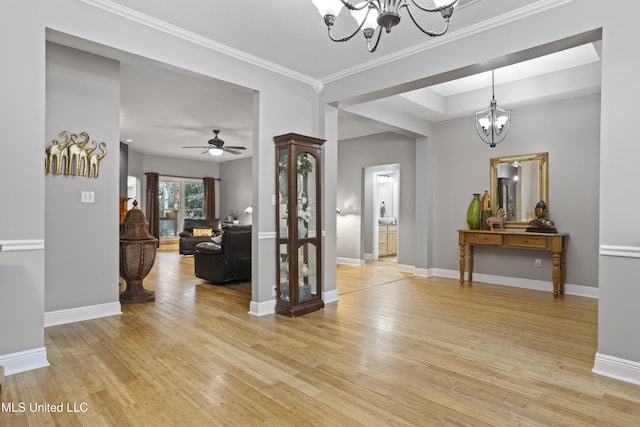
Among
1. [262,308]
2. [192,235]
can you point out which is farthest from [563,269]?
[192,235]

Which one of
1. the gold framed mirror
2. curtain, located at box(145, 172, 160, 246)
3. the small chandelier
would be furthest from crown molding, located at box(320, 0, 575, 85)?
curtain, located at box(145, 172, 160, 246)

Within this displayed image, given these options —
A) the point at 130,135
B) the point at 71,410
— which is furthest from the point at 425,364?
the point at 130,135

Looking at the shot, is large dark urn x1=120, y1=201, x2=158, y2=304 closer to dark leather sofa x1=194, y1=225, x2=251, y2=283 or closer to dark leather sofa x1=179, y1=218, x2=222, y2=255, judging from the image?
dark leather sofa x1=194, y1=225, x2=251, y2=283

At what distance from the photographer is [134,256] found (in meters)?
4.48

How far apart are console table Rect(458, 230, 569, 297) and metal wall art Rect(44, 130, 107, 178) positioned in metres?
5.03

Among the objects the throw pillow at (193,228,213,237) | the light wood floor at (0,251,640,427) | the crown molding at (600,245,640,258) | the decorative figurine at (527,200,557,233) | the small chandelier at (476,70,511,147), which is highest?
the small chandelier at (476,70,511,147)

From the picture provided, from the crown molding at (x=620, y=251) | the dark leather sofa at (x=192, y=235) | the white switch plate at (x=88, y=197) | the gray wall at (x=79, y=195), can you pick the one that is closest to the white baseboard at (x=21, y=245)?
the gray wall at (x=79, y=195)

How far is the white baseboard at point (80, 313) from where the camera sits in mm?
3551

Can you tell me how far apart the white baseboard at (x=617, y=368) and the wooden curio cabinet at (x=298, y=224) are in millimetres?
2559

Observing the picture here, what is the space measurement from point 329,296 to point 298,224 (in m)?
1.11

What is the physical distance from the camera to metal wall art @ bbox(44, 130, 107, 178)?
3570mm

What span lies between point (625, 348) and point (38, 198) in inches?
163

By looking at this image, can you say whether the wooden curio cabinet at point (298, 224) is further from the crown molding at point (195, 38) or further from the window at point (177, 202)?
the window at point (177, 202)

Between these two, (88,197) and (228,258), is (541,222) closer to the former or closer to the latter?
(228,258)
